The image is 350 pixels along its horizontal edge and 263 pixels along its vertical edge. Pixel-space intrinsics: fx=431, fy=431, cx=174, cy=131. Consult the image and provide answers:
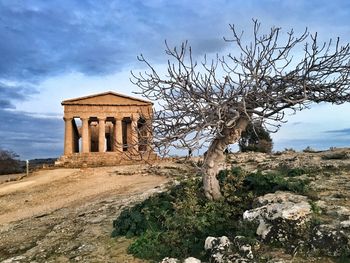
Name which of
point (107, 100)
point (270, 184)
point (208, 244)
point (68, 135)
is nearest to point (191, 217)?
point (208, 244)

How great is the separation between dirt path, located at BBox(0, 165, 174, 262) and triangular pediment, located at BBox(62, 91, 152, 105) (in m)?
21.6

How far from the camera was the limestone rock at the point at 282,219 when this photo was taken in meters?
6.83

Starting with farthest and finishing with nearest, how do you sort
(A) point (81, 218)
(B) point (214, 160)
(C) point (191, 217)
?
1. (A) point (81, 218)
2. (B) point (214, 160)
3. (C) point (191, 217)

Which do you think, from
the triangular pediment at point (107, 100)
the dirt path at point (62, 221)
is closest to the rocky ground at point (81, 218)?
the dirt path at point (62, 221)

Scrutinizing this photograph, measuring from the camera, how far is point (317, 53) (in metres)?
8.36

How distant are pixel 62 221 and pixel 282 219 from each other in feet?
22.2

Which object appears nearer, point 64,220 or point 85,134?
point 64,220

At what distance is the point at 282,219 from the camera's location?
698cm

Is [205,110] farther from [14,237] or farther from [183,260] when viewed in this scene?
[14,237]

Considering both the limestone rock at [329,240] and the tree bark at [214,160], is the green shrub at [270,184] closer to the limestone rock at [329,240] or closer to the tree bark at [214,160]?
the tree bark at [214,160]

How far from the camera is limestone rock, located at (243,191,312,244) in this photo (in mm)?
6828

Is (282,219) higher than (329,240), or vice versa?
(282,219)

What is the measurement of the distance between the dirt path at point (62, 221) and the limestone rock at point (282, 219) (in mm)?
2227

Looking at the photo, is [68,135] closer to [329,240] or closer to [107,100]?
[107,100]
